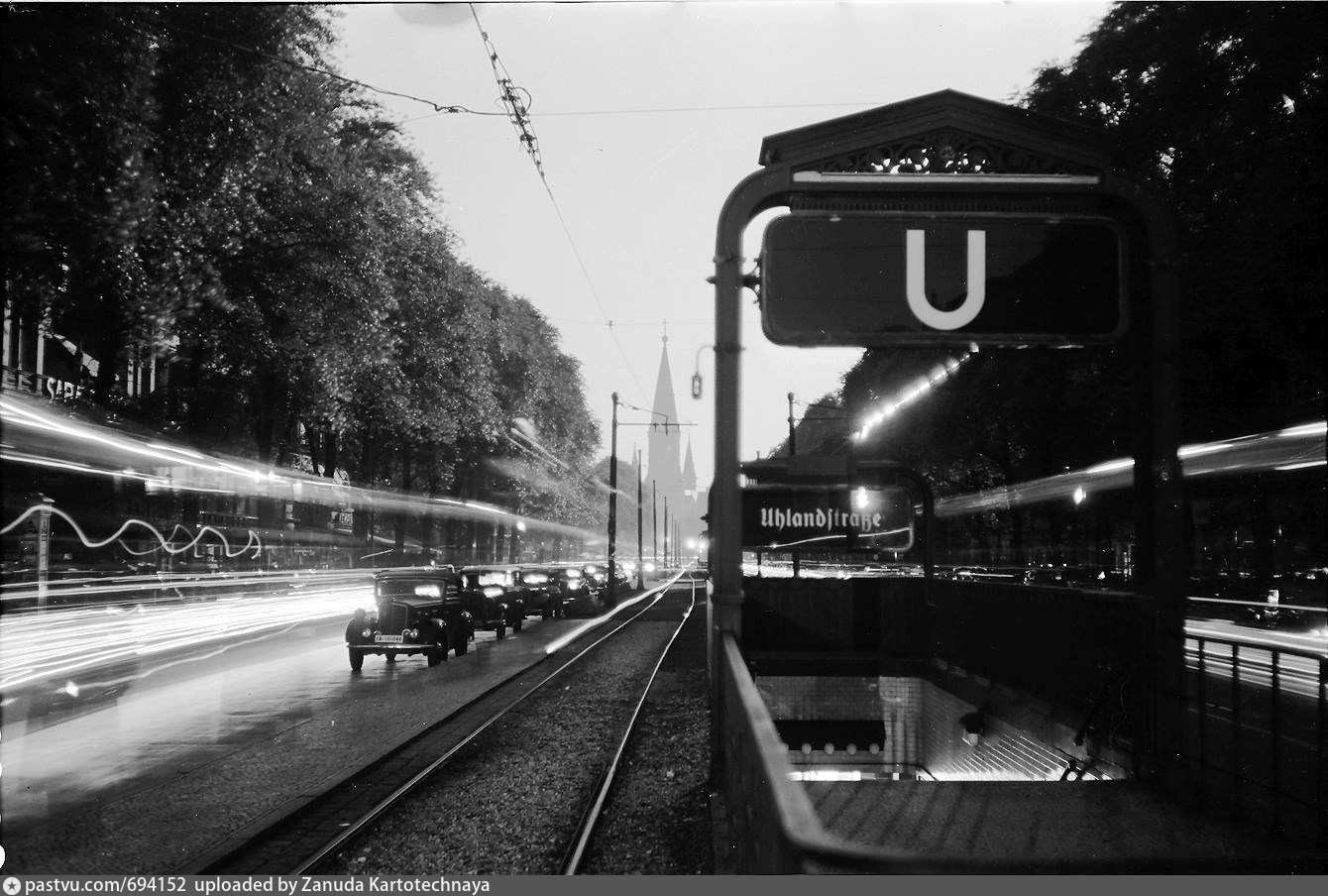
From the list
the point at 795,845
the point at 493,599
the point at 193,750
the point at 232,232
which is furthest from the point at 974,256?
the point at 493,599

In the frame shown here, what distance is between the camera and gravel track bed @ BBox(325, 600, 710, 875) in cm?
677

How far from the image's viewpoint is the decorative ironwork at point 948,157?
22.2ft

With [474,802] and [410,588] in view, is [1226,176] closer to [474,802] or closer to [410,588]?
[410,588]

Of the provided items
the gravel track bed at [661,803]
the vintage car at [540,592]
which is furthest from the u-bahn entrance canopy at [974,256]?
the vintage car at [540,592]

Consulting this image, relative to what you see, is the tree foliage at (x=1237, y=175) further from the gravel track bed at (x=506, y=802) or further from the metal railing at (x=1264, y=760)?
the gravel track bed at (x=506, y=802)

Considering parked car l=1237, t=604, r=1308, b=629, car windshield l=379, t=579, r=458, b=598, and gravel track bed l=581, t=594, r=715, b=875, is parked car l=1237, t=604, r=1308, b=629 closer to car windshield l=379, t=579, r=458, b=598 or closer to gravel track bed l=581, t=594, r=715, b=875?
gravel track bed l=581, t=594, r=715, b=875

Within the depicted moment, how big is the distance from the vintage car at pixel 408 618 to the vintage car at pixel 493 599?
42.9 inches

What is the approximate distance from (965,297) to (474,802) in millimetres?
5607

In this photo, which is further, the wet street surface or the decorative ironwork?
the wet street surface

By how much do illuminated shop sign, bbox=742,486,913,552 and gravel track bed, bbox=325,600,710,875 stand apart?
106 inches

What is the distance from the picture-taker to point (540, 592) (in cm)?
3406

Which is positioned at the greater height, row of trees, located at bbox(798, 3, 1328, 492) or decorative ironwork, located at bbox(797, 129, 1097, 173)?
row of trees, located at bbox(798, 3, 1328, 492)

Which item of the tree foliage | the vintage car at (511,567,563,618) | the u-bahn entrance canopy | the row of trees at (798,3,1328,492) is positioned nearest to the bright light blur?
the vintage car at (511,567,563,618)

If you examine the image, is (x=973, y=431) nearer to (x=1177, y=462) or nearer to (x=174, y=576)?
(x=174, y=576)
